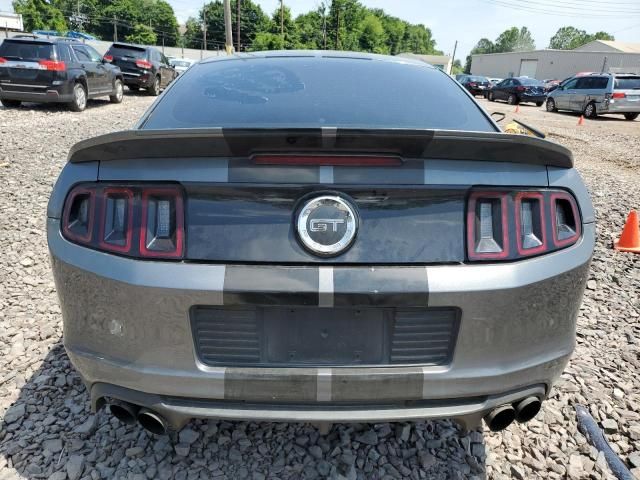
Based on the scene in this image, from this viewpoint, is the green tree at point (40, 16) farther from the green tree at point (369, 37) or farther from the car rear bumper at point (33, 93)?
the car rear bumper at point (33, 93)

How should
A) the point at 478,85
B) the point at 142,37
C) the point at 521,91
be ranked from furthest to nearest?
the point at 142,37 < the point at 478,85 < the point at 521,91

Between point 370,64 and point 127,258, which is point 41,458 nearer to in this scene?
point 127,258

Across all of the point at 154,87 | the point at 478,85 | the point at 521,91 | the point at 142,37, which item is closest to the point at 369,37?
the point at 142,37

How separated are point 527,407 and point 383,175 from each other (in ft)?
3.33

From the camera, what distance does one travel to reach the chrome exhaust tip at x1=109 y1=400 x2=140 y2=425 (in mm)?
1777

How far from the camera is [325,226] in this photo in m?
1.59

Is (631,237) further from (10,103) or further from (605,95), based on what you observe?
(605,95)

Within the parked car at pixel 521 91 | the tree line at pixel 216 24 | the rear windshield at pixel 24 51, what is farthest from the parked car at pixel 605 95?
the tree line at pixel 216 24

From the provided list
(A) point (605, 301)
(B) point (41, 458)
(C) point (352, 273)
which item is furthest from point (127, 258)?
(A) point (605, 301)

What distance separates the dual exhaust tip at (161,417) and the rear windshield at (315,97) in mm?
1184

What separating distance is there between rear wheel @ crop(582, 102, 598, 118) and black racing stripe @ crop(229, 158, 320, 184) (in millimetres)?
21370

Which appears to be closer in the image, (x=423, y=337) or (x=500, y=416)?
(x=423, y=337)

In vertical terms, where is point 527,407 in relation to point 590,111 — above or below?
above

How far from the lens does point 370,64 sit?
2.86 m
